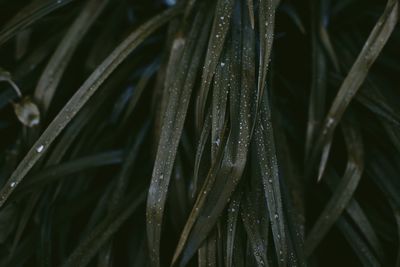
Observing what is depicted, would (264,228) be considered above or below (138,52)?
below

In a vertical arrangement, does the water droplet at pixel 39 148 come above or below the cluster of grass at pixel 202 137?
above

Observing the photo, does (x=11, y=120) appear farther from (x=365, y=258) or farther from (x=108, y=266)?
(x=365, y=258)

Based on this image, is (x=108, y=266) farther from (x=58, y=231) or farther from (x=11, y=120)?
(x=11, y=120)

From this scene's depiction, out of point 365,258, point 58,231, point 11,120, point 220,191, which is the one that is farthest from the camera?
point 11,120

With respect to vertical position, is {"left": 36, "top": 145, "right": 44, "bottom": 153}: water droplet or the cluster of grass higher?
{"left": 36, "top": 145, "right": 44, "bottom": 153}: water droplet

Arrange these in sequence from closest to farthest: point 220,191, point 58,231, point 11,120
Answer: point 220,191 < point 58,231 < point 11,120

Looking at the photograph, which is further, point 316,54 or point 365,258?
point 316,54

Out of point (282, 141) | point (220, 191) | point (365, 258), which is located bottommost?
point (365, 258)

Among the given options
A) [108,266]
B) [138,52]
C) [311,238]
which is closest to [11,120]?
[138,52]
